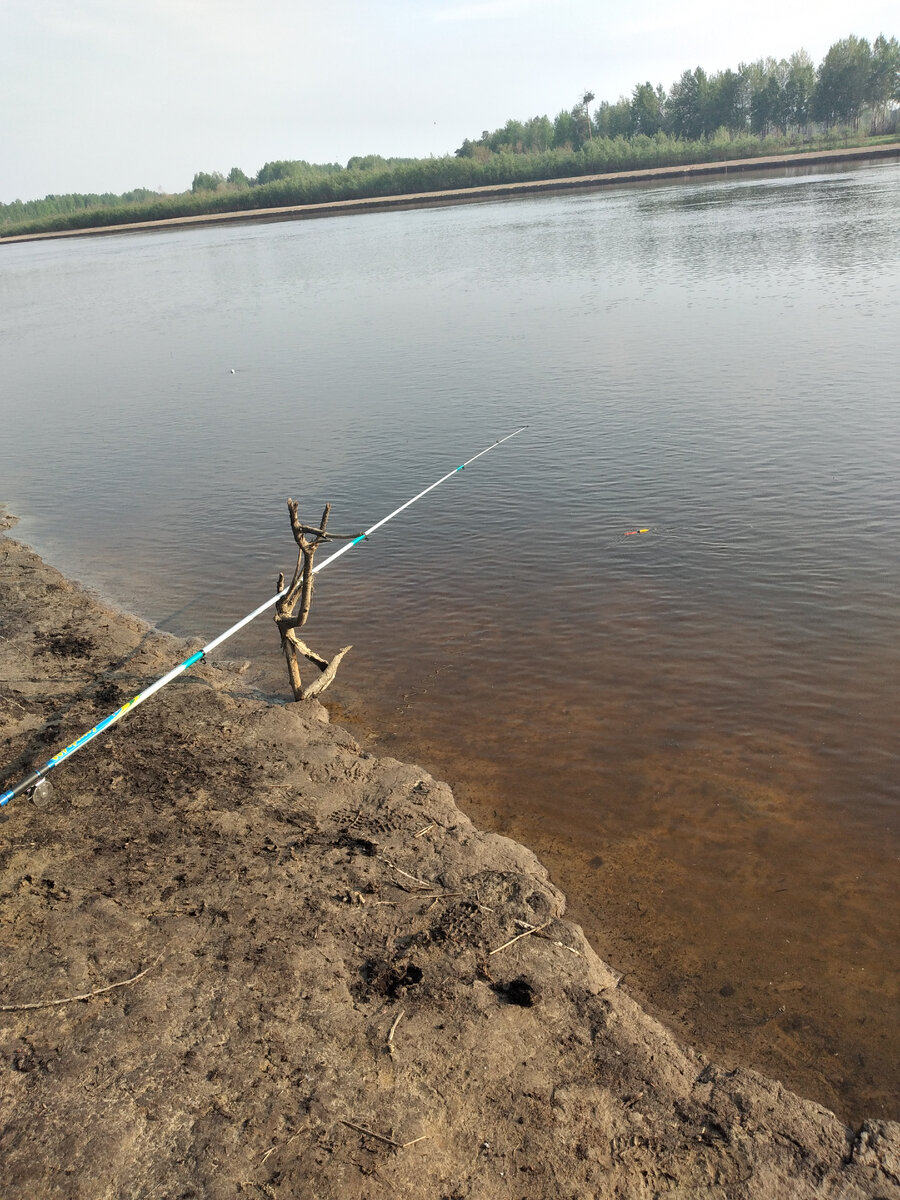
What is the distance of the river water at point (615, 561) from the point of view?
5852 millimetres

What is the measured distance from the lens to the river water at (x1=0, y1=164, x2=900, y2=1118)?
230 inches

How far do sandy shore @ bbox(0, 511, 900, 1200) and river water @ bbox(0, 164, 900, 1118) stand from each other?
69cm

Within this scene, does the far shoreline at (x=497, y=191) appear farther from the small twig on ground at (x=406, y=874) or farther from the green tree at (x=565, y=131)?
the small twig on ground at (x=406, y=874)

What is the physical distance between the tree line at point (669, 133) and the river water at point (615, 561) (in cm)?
7352

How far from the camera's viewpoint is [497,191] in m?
91.1

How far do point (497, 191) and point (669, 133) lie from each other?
4539 cm

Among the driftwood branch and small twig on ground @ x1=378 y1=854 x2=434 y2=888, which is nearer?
small twig on ground @ x1=378 y1=854 x2=434 y2=888

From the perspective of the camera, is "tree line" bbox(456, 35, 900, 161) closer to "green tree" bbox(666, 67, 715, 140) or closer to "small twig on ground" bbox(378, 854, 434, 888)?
"green tree" bbox(666, 67, 715, 140)

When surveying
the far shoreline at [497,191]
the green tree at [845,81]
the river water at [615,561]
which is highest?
the green tree at [845,81]

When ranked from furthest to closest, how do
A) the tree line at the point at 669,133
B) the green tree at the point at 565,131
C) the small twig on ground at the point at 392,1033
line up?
the green tree at the point at 565,131 → the tree line at the point at 669,133 → the small twig on ground at the point at 392,1033

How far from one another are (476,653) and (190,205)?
11150cm

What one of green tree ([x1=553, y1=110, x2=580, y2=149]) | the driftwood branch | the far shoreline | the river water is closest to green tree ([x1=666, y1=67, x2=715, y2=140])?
green tree ([x1=553, y1=110, x2=580, y2=149])

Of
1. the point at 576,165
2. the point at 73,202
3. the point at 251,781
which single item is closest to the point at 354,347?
the point at 251,781

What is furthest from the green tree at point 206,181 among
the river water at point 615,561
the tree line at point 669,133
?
the river water at point 615,561
